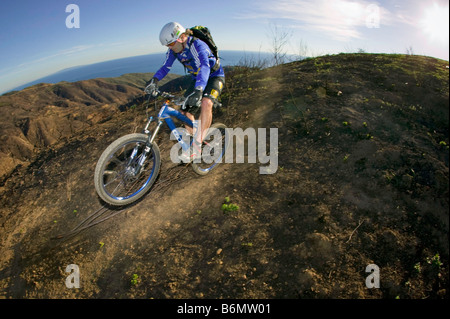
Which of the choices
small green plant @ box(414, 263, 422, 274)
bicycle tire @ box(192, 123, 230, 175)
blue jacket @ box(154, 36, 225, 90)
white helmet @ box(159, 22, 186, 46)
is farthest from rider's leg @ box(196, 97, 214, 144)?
small green plant @ box(414, 263, 422, 274)

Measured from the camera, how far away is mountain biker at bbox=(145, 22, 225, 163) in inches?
188

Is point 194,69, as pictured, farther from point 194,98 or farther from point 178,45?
point 194,98

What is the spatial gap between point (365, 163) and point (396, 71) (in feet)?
23.1

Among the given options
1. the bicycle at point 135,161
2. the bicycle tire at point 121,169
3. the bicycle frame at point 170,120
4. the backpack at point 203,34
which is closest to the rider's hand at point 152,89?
the bicycle at point 135,161

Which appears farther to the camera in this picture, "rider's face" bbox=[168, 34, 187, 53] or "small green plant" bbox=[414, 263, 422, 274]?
"rider's face" bbox=[168, 34, 187, 53]

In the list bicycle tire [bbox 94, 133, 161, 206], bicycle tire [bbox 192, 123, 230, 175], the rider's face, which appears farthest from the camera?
bicycle tire [bbox 192, 123, 230, 175]

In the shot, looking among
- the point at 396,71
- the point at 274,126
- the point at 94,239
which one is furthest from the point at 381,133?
the point at 94,239

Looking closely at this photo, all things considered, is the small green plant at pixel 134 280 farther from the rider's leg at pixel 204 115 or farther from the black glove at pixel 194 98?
the black glove at pixel 194 98

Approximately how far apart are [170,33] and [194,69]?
3.13 ft

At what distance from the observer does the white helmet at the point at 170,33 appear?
4.77 metres

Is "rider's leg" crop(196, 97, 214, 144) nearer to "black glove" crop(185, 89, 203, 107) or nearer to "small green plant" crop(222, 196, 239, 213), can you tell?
"black glove" crop(185, 89, 203, 107)

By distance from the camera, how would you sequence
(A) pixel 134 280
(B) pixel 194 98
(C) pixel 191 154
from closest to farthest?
(A) pixel 134 280 → (B) pixel 194 98 → (C) pixel 191 154

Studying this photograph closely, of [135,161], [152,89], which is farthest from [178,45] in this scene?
[135,161]

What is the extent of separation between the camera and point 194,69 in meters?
5.46
